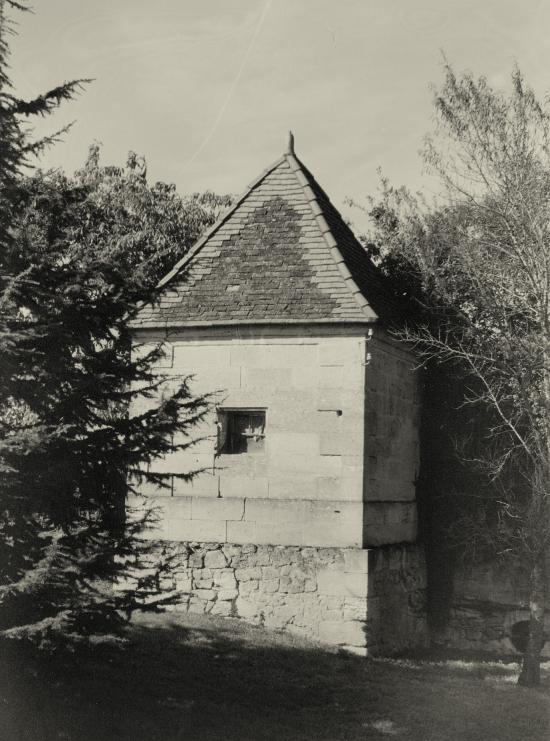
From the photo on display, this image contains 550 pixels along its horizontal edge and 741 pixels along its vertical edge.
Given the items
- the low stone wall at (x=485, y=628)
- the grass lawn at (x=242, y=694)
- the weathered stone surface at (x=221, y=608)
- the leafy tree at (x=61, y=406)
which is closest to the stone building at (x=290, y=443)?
the weathered stone surface at (x=221, y=608)

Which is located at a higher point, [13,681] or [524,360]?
[524,360]

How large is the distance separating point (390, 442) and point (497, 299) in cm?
280

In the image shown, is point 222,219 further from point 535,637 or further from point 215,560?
point 535,637

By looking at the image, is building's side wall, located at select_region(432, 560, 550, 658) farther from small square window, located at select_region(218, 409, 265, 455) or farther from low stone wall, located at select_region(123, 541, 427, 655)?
small square window, located at select_region(218, 409, 265, 455)

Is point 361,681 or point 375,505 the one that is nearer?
point 361,681

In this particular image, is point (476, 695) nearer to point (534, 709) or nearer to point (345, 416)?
point (534, 709)

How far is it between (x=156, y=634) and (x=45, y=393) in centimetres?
508

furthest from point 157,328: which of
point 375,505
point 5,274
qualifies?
point 5,274

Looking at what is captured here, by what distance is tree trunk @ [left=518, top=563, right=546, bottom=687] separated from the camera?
12.3 meters

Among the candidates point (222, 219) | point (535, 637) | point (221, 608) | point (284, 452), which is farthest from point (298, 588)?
point (222, 219)

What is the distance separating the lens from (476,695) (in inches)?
449

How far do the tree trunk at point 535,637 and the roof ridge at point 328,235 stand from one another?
433 cm

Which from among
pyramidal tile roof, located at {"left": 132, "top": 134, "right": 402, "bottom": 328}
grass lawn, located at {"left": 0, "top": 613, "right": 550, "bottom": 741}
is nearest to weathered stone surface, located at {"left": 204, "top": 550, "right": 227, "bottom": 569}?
grass lawn, located at {"left": 0, "top": 613, "right": 550, "bottom": 741}

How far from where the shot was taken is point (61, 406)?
8.01 m
